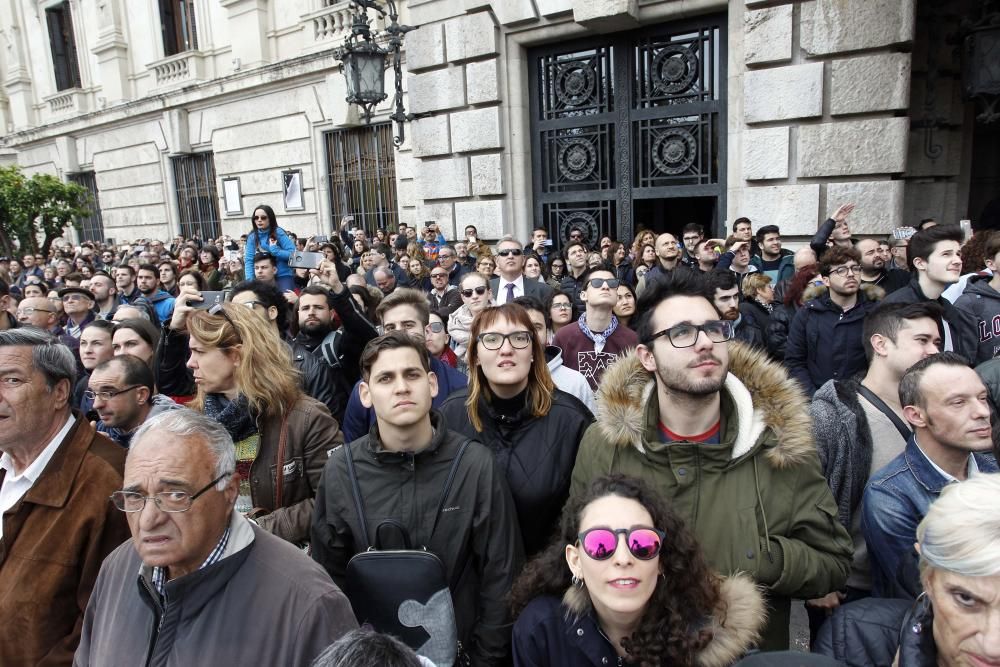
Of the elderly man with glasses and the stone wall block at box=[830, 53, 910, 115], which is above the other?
the stone wall block at box=[830, 53, 910, 115]

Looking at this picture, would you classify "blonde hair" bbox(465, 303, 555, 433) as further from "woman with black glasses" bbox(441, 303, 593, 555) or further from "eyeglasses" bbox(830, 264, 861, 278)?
"eyeglasses" bbox(830, 264, 861, 278)

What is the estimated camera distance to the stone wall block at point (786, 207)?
7.56m

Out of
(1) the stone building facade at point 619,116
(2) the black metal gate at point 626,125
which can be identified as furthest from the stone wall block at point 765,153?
(2) the black metal gate at point 626,125

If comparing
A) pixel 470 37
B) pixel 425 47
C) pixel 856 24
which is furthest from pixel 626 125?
pixel 425 47

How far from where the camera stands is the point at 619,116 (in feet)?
29.7

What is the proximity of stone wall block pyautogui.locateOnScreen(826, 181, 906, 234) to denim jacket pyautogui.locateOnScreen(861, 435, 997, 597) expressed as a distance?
228 inches

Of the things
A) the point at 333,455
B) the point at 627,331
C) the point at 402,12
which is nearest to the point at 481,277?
the point at 627,331

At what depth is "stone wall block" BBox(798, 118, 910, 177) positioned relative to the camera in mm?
7121

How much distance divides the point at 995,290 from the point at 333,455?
398 cm

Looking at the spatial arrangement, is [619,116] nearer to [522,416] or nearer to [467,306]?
[467,306]

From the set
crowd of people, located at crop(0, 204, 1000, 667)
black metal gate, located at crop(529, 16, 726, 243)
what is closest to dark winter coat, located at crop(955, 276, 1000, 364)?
crowd of people, located at crop(0, 204, 1000, 667)

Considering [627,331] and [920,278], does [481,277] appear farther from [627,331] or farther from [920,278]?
[920,278]

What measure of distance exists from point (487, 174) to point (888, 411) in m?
7.95

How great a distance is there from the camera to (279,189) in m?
15.5
